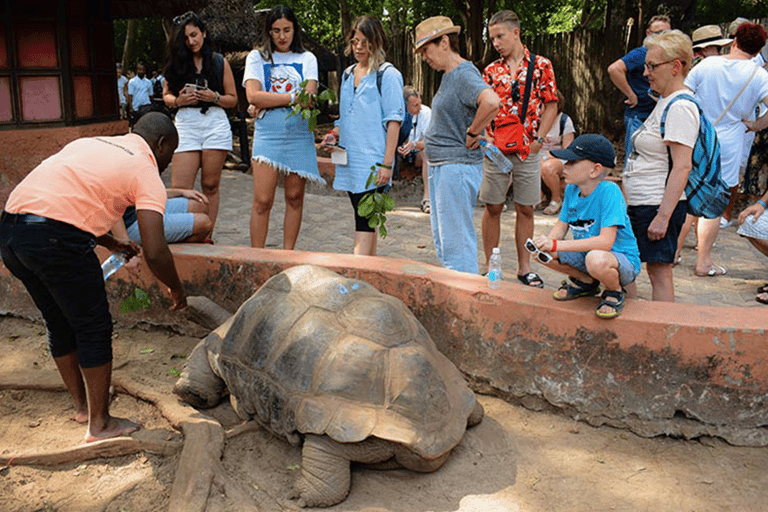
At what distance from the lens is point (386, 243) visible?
733 centimetres

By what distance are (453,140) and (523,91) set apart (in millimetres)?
A: 1027

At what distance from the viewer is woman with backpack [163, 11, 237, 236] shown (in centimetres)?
574

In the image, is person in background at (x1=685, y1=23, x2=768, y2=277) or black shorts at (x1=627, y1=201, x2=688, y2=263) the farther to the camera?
person in background at (x1=685, y1=23, x2=768, y2=277)

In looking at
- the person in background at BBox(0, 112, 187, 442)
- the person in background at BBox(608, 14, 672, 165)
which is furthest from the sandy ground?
the person in background at BBox(608, 14, 672, 165)

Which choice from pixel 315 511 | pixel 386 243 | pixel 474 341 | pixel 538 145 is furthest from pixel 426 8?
pixel 315 511

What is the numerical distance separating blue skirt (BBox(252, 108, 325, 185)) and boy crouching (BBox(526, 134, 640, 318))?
231 cm

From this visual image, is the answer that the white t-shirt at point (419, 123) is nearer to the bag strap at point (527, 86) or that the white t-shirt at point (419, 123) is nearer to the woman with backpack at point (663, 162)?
the bag strap at point (527, 86)

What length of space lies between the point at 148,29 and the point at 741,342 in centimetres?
2885

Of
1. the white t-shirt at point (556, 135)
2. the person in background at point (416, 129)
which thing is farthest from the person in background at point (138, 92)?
the white t-shirt at point (556, 135)

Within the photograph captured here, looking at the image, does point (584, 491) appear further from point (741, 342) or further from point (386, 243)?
point (386, 243)

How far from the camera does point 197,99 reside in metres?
5.73

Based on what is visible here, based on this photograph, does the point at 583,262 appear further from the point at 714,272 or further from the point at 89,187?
the point at 714,272

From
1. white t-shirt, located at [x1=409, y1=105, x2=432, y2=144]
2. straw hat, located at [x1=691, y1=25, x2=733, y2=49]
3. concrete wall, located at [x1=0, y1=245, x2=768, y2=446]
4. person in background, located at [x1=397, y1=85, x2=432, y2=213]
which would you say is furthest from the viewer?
white t-shirt, located at [x1=409, y1=105, x2=432, y2=144]

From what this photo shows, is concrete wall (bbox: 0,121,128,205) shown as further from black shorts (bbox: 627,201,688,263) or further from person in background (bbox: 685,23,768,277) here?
person in background (bbox: 685,23,768,277)
